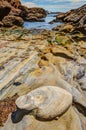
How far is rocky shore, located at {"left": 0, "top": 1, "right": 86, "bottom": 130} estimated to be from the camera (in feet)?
25.9

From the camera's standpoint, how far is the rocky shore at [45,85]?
7.90m

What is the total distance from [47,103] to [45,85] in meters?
2.88

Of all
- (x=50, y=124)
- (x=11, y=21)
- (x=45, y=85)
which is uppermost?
(x=50, y=124)

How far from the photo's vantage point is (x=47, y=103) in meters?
8.02

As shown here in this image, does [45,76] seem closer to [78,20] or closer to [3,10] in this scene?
[78,20]

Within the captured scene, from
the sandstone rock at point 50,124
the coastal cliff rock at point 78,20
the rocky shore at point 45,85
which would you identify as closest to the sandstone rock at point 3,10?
the coastal cliff rock at point 78,20

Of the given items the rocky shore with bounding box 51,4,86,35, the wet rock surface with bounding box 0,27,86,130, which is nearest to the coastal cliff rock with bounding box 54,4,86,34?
the rocky shore with bounding box 51,4,86,35

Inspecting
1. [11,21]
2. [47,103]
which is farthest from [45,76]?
[11,21]

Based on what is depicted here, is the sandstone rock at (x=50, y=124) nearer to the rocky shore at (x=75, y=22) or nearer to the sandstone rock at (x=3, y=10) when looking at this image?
the rocky shore at (x=75, y=22)

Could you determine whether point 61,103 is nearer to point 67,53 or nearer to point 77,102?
point 77,102

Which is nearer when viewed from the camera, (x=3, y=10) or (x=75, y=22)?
(x=75, y=22)

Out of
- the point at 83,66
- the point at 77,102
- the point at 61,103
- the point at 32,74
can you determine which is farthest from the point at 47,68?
the point at 61,103

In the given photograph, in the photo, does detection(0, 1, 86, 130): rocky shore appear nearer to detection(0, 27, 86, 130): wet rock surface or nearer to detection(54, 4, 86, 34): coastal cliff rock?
detection(0, 27, 86, 130): wet rock surface

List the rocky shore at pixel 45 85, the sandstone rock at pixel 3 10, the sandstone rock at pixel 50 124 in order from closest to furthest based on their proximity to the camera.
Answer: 1. the sandstone rock at pixel 50 124
2. the rocky shore at pixel 45 85
3. the sandstone rock at pixel 3 10
